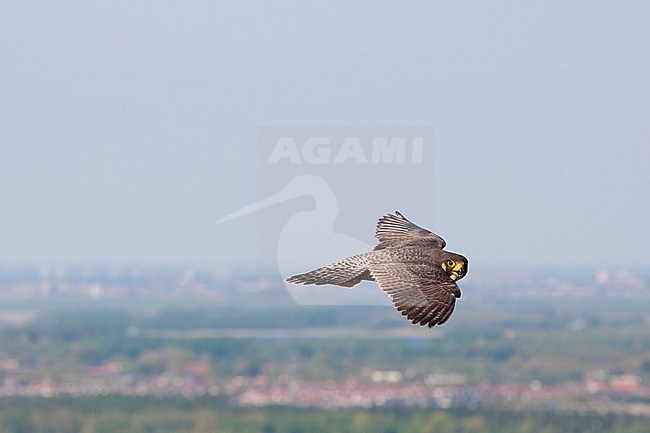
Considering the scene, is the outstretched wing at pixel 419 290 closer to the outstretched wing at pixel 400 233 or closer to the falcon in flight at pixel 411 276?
the falcon in flight at pixel 411 276

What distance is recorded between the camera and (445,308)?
4.01 meters

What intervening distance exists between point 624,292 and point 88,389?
95423 mm

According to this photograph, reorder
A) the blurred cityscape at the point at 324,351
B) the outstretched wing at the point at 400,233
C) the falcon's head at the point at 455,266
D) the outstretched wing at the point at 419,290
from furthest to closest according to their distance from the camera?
the blurred cityscape at the point at 324,351 < the outstretched wing at the point at 400,233 < the falcon's head at the point at 455,266 < the outstretched wing at the point at 419,290

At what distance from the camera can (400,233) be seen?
503cm

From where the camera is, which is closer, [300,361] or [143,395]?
[143,395]

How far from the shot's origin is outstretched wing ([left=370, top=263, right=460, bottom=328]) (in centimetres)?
Answer: 395

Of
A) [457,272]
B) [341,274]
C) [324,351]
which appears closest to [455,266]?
[457,272]

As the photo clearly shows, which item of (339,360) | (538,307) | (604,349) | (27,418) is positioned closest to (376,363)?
(339,360)

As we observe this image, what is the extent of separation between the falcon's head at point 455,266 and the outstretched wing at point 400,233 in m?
0.26

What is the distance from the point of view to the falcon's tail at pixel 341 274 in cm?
411

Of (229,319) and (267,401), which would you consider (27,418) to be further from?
(229,319)

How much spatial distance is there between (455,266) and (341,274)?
311 millimetres

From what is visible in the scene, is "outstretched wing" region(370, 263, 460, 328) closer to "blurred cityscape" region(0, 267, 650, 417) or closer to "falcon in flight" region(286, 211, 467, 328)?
"falcon in flight" region(286, 211, 467, 328)

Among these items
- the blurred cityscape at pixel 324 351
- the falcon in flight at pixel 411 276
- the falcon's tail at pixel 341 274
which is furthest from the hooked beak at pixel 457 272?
the blurred cityscape at pixel 324 351
